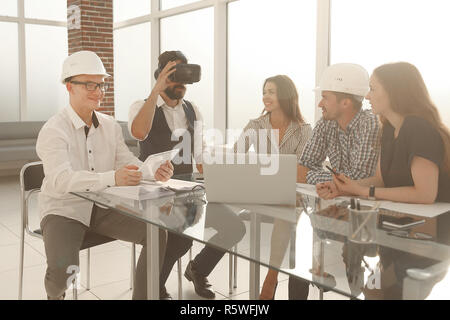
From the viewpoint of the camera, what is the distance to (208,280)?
290 cm

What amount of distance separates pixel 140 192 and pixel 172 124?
83cm

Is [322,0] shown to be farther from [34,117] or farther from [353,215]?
[34,117]

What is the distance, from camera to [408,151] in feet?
6.15

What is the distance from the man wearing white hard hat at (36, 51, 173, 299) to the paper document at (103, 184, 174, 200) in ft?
0.11

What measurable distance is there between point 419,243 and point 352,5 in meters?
3.27

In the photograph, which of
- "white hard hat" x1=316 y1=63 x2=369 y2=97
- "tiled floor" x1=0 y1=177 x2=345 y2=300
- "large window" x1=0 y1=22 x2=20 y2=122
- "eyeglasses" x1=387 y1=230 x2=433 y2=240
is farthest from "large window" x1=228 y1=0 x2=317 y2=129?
"large window" x1=0 y1=22 x2=20 y2=122

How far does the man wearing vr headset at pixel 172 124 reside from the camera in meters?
2.52

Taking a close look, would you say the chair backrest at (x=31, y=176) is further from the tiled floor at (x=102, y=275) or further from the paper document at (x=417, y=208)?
the paper document at (x=417, y=208)

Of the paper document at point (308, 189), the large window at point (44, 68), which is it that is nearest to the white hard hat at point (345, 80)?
the paper document at point (308, 189)

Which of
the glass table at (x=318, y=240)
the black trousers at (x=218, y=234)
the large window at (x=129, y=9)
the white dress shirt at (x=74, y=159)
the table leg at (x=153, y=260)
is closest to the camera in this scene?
the glass table at (x=318, y=240)

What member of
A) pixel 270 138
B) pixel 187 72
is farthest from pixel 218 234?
pixel 270 138

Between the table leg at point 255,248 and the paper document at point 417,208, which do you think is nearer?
the table leg at point 255,248

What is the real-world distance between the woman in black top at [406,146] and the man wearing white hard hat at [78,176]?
89cm

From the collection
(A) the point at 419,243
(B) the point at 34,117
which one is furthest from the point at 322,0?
(B) the point at 34,117
